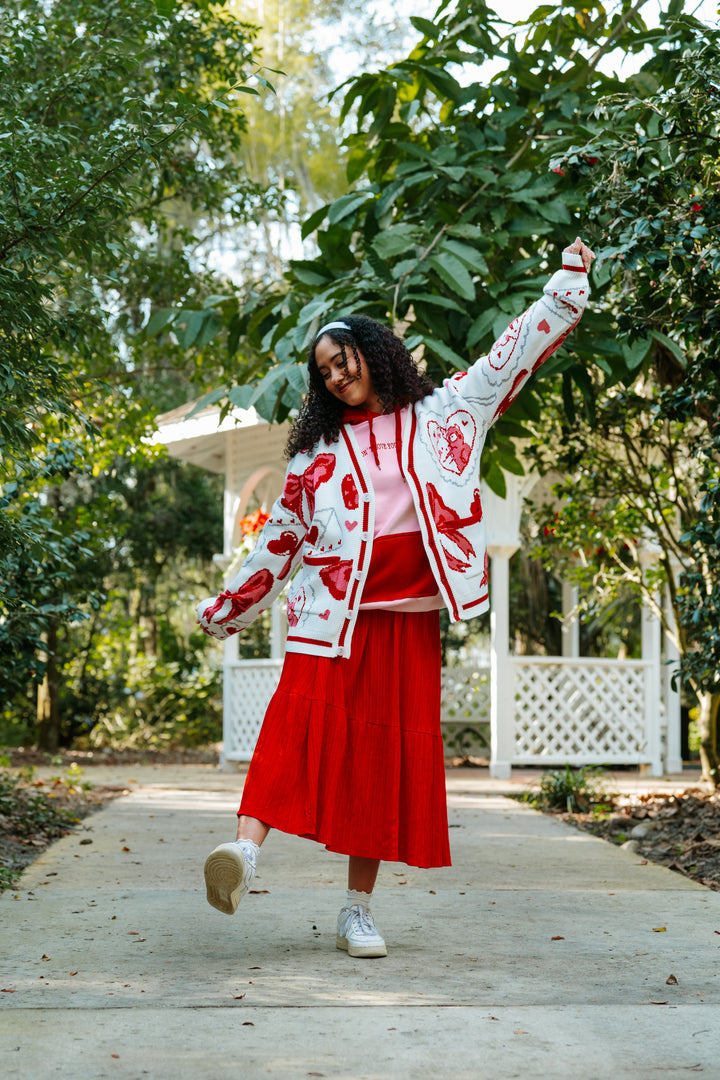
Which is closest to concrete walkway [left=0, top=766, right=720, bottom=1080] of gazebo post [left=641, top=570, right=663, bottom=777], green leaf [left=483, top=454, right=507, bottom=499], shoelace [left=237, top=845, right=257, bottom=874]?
shoelace [left=237, top=845, right=257, bottom=874]

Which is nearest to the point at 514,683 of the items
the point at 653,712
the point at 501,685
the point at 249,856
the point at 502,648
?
the point at 501,685

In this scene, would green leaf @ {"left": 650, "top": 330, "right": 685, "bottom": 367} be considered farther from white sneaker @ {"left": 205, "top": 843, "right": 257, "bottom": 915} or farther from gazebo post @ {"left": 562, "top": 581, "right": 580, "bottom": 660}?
gazebo post @ {"left": 562, "top": 581, "right": 580, "bottom": 660}

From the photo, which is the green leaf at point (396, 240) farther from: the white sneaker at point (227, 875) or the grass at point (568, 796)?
the grass at point (568, 796)

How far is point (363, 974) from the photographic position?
3.00m

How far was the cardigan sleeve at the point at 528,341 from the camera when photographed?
3.34 metres

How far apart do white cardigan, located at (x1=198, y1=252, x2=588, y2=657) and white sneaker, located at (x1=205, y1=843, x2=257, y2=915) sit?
2.02ft

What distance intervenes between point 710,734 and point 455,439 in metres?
5.07

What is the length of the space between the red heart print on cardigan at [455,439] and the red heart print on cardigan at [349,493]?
0.26 meters

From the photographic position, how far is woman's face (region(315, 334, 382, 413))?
3.36m

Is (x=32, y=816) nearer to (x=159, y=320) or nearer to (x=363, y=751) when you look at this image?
(x=159, y=320)

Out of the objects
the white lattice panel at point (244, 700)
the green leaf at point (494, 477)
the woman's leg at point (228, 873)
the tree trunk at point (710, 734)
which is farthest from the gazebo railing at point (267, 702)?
the woman's leg at point (228, 873)

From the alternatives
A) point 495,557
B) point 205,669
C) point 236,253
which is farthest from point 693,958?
point 236,253

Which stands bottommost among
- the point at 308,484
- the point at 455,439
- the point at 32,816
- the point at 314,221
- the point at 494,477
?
the point at 32,816

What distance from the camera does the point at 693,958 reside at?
127 inches
